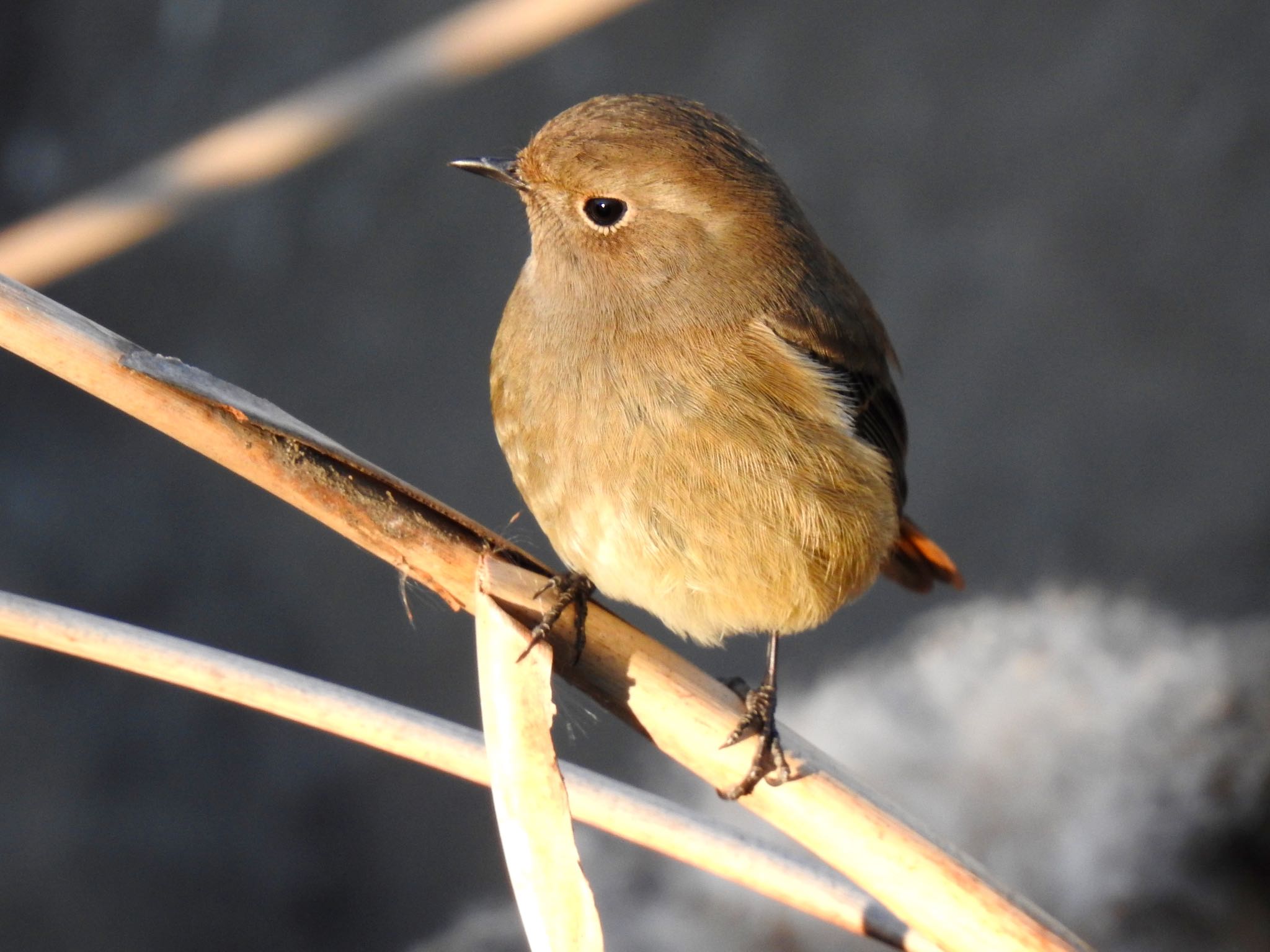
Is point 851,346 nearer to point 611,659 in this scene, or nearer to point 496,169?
point 496,169

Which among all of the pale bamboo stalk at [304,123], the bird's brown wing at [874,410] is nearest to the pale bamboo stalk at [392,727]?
the bird's brown wing at [874,410]

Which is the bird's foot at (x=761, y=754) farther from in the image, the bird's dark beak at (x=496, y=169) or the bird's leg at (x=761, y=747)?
the bird's dark beak at (x=496, y=169)

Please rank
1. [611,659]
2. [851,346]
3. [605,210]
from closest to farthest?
[611,659], [605,210], [851,346]

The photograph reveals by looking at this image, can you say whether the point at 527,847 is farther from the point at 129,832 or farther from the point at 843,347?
the point at 129,832

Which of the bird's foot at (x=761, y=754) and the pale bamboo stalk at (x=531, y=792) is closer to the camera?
the pale bamboo stalk at (x=531, y=792)

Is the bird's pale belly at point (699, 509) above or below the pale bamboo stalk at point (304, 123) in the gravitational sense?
below

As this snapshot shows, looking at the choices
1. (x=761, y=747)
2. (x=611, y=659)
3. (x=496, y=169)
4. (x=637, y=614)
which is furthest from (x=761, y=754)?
(x=637, y=614)

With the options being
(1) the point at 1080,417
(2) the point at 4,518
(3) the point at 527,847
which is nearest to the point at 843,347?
(3) the point at 527,847
